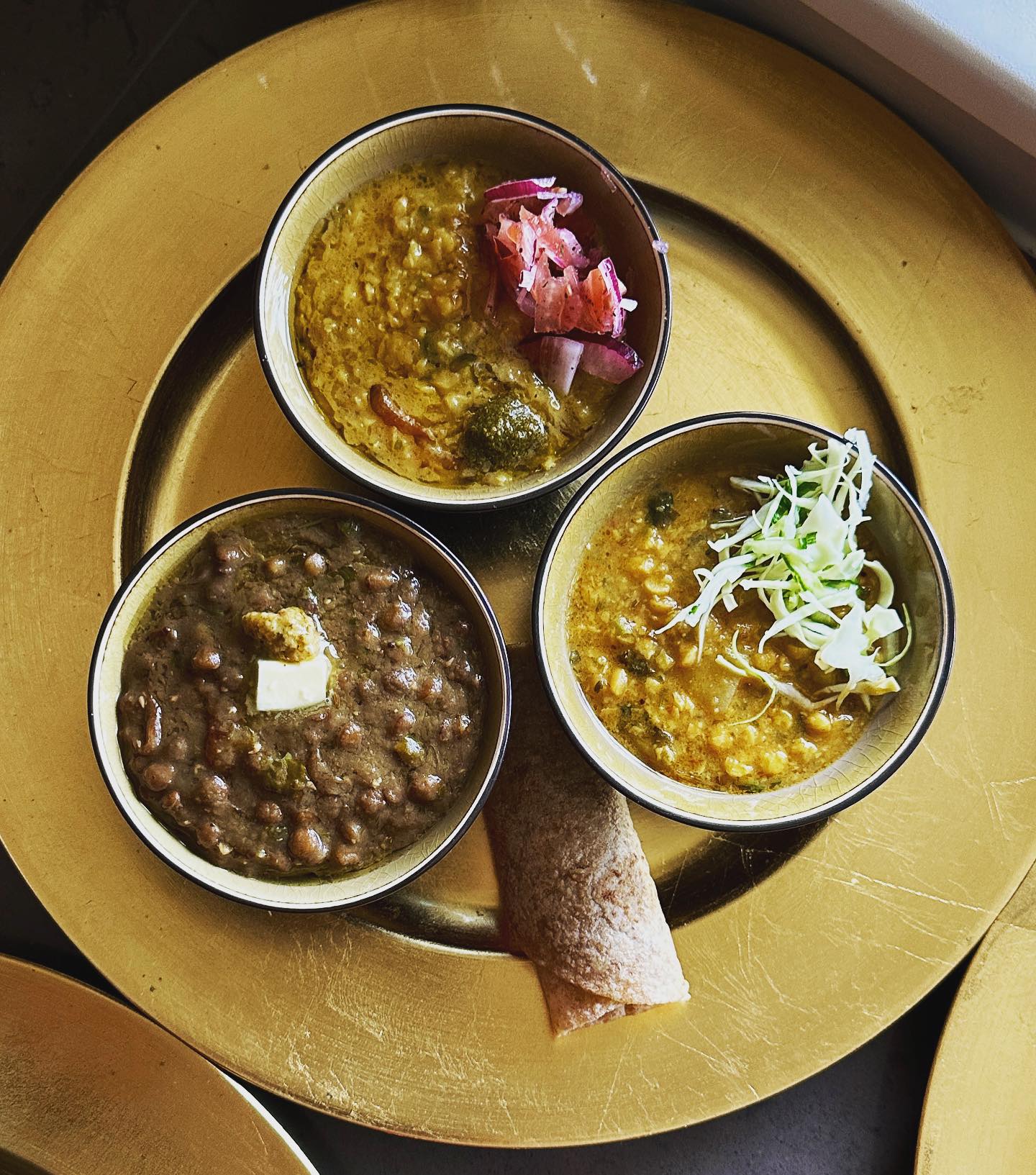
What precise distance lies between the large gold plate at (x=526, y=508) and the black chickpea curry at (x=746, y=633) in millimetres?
325

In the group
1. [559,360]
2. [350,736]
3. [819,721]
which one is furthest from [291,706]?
[819,721]

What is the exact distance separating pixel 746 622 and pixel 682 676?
0.81 feet

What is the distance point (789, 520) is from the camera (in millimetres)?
2742

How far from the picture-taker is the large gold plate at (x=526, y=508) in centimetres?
290

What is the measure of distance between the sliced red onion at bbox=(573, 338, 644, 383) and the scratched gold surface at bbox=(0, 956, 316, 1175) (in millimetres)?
2333

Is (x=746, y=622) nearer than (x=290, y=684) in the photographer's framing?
→ No

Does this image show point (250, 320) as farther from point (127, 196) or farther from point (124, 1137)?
point (124, 1137)

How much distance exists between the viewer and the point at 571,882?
9.43ft

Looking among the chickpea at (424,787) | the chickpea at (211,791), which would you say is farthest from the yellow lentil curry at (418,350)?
the chickpea at (211,791)

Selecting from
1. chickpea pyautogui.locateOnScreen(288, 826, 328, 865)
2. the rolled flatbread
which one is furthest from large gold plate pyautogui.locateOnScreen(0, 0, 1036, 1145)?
chickpea pyautogui.locateOnScreen(288, 826, 328, 865)

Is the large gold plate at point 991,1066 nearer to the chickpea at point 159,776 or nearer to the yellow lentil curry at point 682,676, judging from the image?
the yellow lentil curry at point 682,676

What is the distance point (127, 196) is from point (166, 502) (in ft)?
2.98

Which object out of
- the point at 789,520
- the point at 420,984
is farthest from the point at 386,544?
the point at 420,984

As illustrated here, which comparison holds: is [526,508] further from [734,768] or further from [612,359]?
[734,768]
